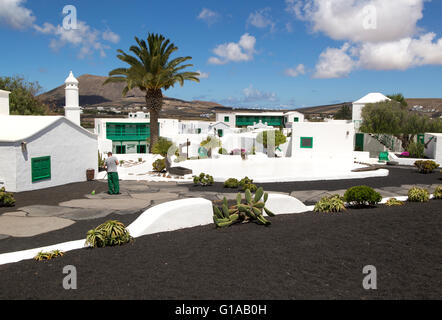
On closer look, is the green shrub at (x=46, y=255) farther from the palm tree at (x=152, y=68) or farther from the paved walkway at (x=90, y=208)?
the palm tree at (x=152, y=68)

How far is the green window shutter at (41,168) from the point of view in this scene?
16.7 m

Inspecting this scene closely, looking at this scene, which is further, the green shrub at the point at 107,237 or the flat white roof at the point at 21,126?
the flat white roof at the point at 21,126

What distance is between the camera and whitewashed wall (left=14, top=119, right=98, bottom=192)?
640 inches

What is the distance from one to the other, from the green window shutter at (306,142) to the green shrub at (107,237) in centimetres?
2672

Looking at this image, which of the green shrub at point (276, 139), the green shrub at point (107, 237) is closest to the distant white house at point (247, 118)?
the green shrub at point (276, 139)

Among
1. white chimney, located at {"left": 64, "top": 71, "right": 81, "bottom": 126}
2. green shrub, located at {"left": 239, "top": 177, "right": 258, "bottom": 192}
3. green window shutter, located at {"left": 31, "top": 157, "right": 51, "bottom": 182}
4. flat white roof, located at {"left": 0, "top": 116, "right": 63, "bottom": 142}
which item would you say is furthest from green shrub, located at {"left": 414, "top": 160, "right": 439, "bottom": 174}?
white chimney, located at {"left": 64, "top": 71, "right": 81, "bottom": 126}

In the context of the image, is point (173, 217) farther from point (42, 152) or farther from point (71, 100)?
point (71, 100)

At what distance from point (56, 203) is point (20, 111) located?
108ft

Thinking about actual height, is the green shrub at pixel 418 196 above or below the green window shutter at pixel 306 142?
below

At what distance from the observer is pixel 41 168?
1720cm

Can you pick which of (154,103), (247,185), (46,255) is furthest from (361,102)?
(46,255)

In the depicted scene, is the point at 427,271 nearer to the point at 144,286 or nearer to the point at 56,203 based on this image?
the point at 144,286

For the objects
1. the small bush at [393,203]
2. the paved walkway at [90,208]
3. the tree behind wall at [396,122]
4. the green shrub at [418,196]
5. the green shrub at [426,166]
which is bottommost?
the paved walkway at [90,208]
